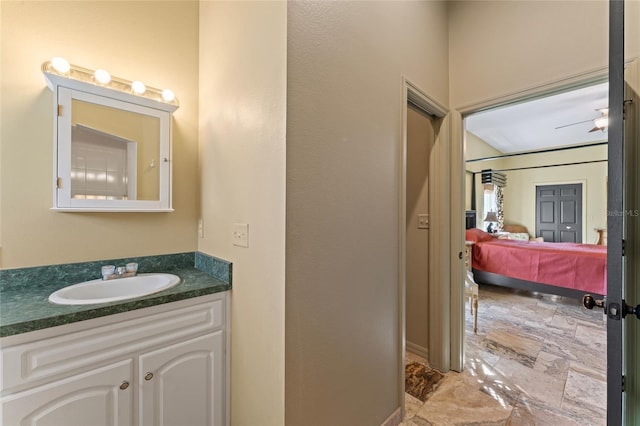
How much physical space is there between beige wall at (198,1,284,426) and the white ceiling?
258 centimetres

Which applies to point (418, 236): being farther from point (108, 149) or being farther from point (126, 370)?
point (108, 149)

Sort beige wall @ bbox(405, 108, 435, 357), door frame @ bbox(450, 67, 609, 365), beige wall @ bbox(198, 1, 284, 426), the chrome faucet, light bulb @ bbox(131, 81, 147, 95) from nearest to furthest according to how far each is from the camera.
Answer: beige wall @ bbox(198, 1, 284, 426), the chrome faucet, light bulb @ bbox(131, 81, 147, 95), door frame @ bbox(450, 67, 609, 365), beige wall @ bbox(405, 108, 435, 357)

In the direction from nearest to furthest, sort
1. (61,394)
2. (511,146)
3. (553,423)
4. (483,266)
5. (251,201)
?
(61,394)
(251,201)
(553,423)
(483,266)
(511,146)

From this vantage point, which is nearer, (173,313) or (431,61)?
(173,313)

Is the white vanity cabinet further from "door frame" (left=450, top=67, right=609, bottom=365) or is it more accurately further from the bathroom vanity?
"door frame" (left=450, top=67, right=609, bottom=365)

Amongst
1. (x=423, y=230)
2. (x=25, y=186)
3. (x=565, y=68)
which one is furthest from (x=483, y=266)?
(x=25, y=186)

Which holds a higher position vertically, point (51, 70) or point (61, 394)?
point (51, 70)

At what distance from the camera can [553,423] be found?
1561mm

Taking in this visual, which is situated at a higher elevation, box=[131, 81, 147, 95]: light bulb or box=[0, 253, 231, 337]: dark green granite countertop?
box=[131, 81, 147, 95]: light bulb

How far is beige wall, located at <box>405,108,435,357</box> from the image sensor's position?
2.16 metres

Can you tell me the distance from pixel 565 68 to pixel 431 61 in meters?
0.77

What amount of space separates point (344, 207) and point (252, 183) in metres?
0.44

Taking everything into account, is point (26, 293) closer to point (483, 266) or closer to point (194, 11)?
point (194, 11)

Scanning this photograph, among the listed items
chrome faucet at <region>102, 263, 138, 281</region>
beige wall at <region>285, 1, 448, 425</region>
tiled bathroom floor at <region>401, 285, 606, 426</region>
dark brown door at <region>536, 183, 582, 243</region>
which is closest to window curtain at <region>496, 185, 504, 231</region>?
dark brown door at <region>536, 183, 582, 243</region>
